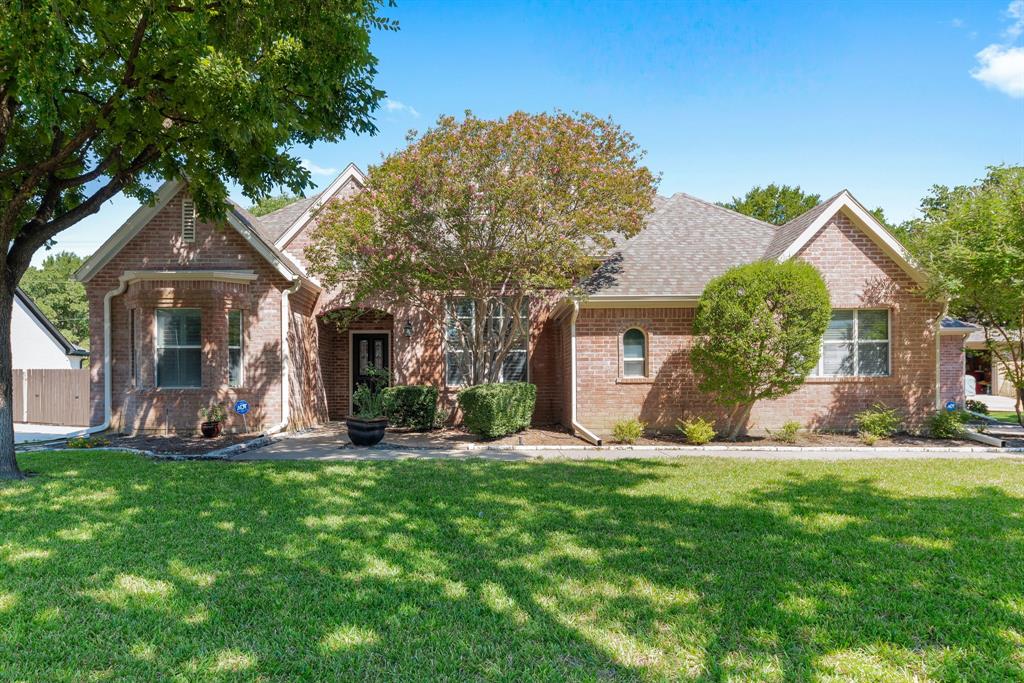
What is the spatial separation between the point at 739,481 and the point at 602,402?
221 inches

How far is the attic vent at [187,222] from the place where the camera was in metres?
13.6

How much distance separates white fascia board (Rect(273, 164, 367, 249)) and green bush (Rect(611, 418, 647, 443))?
993 cm

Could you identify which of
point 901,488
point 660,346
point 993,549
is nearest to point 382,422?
point 660,346

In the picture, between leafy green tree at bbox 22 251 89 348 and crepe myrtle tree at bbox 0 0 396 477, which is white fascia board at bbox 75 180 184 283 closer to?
crepe myrtle tree at bbox 0 0 396 477

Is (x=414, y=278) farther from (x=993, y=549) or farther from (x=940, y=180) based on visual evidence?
(x=940, y=180)

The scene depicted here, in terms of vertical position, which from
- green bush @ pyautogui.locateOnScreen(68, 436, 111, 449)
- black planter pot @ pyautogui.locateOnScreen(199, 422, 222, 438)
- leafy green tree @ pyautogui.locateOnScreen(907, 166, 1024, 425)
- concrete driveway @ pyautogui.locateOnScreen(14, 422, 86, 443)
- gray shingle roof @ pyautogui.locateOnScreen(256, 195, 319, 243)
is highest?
gray shingle roof @ pyautogui.locateOnScreen(256, 195, 319, 243)

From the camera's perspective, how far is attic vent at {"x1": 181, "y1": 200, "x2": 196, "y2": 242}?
535 inches

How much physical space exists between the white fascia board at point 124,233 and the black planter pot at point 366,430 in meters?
7.35

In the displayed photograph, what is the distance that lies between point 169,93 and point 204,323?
693cm

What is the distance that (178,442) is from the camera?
11.8m

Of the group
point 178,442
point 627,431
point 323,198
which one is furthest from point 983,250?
point 178,442

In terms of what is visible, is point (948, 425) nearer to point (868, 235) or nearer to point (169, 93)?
point (868, 235)

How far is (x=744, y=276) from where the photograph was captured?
11.5 m

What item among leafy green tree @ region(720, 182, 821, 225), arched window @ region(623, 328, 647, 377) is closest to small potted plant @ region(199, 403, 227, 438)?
arched window @ region(623, 328, 647, 377)
